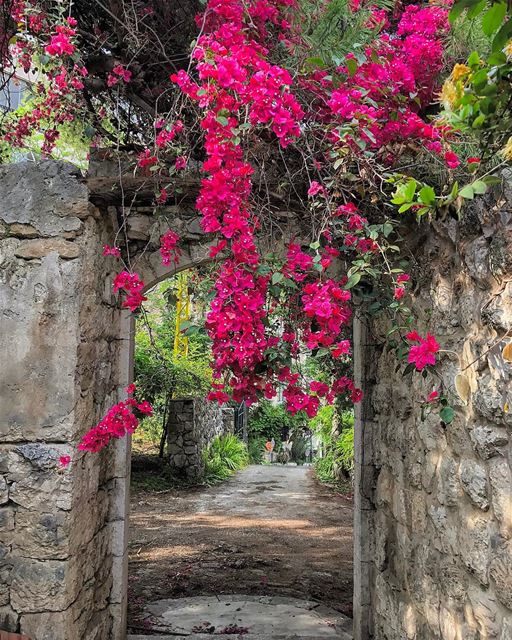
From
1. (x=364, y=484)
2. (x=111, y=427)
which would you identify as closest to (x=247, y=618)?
(x=364, y=484)

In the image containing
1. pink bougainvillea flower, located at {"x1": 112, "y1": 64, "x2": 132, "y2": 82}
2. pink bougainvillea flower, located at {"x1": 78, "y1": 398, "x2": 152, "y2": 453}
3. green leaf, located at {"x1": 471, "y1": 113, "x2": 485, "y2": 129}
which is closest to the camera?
green leaf, located at {"x1": 471, "y1": 113, "x2": 485, "y2": 129}

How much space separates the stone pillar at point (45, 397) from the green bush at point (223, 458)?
7.24 metres

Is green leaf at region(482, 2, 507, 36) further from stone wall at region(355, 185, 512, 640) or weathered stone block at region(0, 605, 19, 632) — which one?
weathered stone block at region(0, 605, 19, 632)

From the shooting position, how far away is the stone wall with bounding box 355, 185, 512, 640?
1857 millimetres

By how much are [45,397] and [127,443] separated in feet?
2.60

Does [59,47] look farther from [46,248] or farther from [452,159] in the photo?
[452,159]

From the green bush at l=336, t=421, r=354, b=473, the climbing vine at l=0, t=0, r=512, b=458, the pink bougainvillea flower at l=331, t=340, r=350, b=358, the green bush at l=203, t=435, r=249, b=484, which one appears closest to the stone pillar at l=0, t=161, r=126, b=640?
the climbing vine at l=0, t=0, r=512, b=458

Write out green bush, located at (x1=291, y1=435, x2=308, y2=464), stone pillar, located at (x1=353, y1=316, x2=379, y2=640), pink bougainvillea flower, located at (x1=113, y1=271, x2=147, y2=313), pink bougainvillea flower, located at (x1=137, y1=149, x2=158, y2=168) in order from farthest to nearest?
green bush, located at (x1=291, y1=435, x2=308, y2=464) < stone pillar, located at (x1=353, y1=316, x2=379, y2=640) < pink bougainvillea flower, located at (x1=137, y1=149, x2=158, y2=168) < pink bougainvillea flower, located at (x1=113, y1=271, x2=147, y2=313)

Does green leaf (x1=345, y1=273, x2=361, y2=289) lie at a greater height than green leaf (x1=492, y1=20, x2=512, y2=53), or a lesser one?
lesser

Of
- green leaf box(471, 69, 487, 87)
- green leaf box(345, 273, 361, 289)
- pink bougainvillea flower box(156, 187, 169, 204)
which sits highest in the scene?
pink bougainvillea flower box(156, 187, 169, 204)

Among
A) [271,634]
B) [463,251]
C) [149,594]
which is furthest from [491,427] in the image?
[149,594]

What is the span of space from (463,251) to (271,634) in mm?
2887

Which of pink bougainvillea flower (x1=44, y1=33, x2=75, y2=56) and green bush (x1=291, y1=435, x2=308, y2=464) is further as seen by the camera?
green bush (x1=291, y1=435, x2=308, y2=464)

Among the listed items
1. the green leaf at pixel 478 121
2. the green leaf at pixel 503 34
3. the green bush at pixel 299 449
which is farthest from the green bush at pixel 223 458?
the green leaf at pixel 503 34
